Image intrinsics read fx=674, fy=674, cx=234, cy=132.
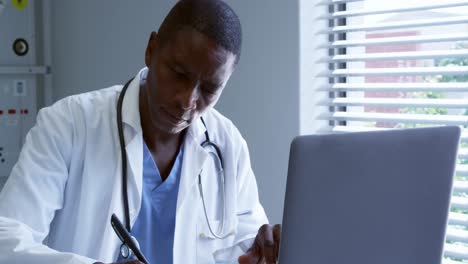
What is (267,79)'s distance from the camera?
7.29ft

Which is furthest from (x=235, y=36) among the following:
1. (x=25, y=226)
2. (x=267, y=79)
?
(x=267, y=79)

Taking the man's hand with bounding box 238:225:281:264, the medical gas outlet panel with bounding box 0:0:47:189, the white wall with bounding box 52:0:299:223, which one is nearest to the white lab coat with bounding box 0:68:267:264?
the man's hand with bounding box 238:225:281:264

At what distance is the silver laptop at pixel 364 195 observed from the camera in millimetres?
916

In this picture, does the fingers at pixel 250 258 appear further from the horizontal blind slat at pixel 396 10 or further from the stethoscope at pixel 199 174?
the horizontal blind slat at pixel 396 10

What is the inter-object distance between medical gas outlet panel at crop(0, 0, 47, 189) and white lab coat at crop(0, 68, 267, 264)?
4.92 feet

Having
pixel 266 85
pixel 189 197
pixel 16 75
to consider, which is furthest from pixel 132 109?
pixel 16 75

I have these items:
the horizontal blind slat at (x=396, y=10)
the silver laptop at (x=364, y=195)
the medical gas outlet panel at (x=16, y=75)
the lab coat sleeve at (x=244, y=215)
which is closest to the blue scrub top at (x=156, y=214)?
the lab coat sleeve at (x=244, y=215)

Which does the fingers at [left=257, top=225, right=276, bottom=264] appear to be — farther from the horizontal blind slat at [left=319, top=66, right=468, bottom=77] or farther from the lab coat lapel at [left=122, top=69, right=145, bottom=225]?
the horizontal blind slat at [left=319, top=66, right=468, bottom=77]

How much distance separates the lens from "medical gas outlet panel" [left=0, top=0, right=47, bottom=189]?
9.90 feet

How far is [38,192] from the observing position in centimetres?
141

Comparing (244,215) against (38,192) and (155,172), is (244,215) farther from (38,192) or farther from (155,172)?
(38,192)

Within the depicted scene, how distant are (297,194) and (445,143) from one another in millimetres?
267

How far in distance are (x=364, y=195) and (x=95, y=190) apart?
0.79 meters

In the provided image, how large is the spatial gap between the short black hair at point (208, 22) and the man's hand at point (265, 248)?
40 cm
